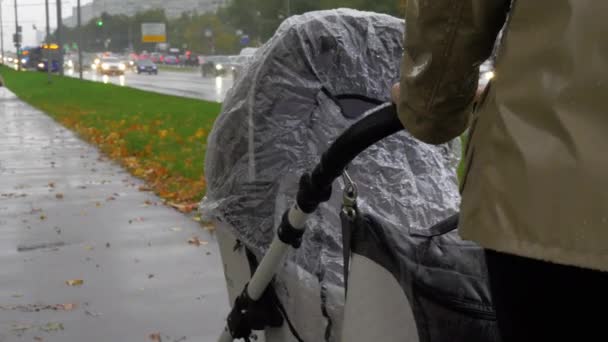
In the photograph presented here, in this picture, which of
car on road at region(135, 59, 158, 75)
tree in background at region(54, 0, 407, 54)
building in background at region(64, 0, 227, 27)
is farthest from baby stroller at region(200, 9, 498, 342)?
building in background at region(64, 0, 227, 27)

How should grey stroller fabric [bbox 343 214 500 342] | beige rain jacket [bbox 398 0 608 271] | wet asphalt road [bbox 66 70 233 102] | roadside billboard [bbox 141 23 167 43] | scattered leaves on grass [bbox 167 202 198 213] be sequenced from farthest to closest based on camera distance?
roadside billboard [bbox 141 23 167 43] < wet asphalt road [bbox 66 70 233 102] < scattered leaves on grass [bbox 167 202 198 213] < grey stroller fabric [bbox 343 214 500 342] < beige rain jacket [bbox 398 0 608 271]

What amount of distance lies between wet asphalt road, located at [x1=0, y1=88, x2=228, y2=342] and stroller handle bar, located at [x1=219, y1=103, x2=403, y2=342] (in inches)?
78.9

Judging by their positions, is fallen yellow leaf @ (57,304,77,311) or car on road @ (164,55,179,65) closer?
fallen yellow leaf @ (57,304,77,311)

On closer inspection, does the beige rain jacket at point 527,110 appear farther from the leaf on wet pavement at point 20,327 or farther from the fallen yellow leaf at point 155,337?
the leaf on wet pavement at point 20,327

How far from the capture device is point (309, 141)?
2855mm

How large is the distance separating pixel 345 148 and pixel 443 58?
1.73 feet

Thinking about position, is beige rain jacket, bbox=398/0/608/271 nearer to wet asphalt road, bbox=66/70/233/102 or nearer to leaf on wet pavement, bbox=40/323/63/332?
leaf on wet pavement, bbox=40/323/63/332

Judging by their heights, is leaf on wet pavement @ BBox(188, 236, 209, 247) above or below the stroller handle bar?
below

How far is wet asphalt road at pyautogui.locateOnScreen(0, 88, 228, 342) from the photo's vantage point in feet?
16.3

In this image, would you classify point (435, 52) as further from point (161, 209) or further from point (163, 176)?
point (163, 176)

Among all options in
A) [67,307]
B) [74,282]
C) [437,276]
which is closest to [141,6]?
[74,282]

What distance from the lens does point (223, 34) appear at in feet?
339

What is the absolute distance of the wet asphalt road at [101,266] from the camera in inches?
196

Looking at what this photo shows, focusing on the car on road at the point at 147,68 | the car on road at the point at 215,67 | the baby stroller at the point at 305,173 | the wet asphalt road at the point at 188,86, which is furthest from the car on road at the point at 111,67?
the baby stroller at the point at 305,173
